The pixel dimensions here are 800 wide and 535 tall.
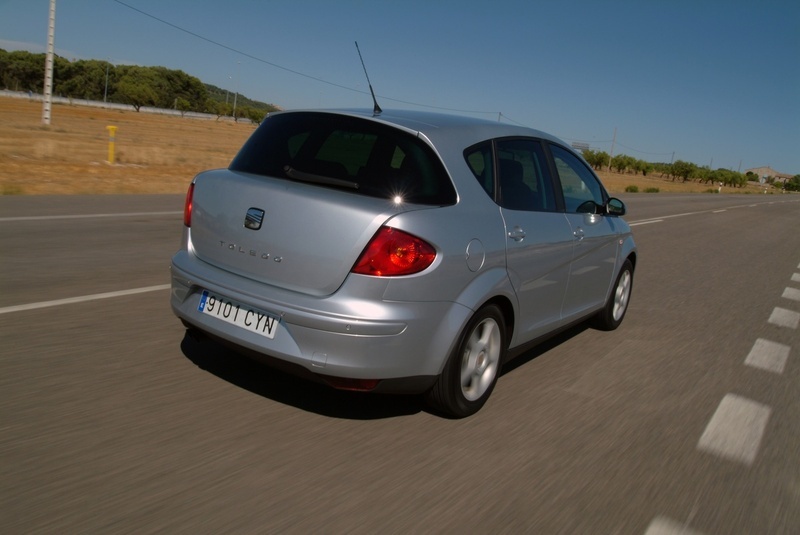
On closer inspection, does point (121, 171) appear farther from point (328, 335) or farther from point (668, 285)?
point (328, 335)

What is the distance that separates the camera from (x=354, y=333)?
3.43 meters

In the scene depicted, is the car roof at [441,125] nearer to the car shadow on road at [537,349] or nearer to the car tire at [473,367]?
the car tire at [473,367]

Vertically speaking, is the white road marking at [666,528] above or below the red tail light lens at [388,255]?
below

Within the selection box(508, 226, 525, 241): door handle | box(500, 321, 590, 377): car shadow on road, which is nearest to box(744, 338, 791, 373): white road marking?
box(500, 321, 590, 377): car shadow on road

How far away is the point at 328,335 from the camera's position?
3438 millimetres

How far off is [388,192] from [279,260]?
2.07 ft

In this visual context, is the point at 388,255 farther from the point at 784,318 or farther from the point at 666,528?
the point at 784,318

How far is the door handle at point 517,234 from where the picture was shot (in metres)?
4.24

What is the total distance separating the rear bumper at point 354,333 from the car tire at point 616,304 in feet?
9.67

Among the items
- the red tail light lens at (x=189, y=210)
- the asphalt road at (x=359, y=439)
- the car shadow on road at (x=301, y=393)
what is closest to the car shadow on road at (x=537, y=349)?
the asphalt road at (x=359, y=439)

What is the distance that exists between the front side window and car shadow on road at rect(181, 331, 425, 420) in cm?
201

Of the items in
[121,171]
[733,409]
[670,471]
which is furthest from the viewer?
[121,171]

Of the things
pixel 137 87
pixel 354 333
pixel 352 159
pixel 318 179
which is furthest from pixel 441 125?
pixel 137 87

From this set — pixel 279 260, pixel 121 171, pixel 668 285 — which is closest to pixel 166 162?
pixel 121 171
